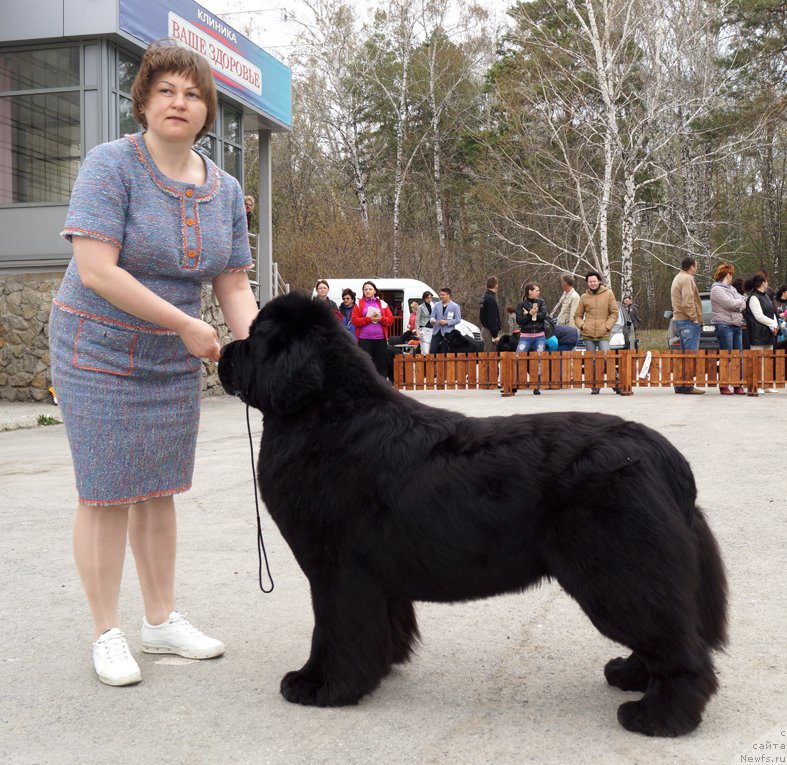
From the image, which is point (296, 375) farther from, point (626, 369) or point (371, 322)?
point (626, 369)

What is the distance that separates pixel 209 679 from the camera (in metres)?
3.00

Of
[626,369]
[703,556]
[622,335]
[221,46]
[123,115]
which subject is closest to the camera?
[703,556]

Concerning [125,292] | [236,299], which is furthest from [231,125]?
[125,292]

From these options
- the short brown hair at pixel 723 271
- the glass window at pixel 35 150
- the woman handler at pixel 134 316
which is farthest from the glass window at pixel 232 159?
the woman handler at pixel 134 316

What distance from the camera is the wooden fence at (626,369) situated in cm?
1387

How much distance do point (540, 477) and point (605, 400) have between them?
36.3 ft

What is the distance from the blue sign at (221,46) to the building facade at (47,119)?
30 mm

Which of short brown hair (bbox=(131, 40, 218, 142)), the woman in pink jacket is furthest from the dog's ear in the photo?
the woman in pink jacket

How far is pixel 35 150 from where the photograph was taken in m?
14.4

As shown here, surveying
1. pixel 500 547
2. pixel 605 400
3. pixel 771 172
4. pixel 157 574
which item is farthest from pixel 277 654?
pixel 771 172

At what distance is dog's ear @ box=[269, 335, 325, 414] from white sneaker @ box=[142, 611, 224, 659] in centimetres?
110

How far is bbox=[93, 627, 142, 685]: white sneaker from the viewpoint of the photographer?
2922 mm

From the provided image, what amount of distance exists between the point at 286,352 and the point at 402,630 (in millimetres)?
1090

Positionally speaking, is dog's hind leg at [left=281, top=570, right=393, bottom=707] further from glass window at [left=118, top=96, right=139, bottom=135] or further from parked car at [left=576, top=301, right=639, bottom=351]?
parked car at [left=576, top=301, right=639, bottom=351]
